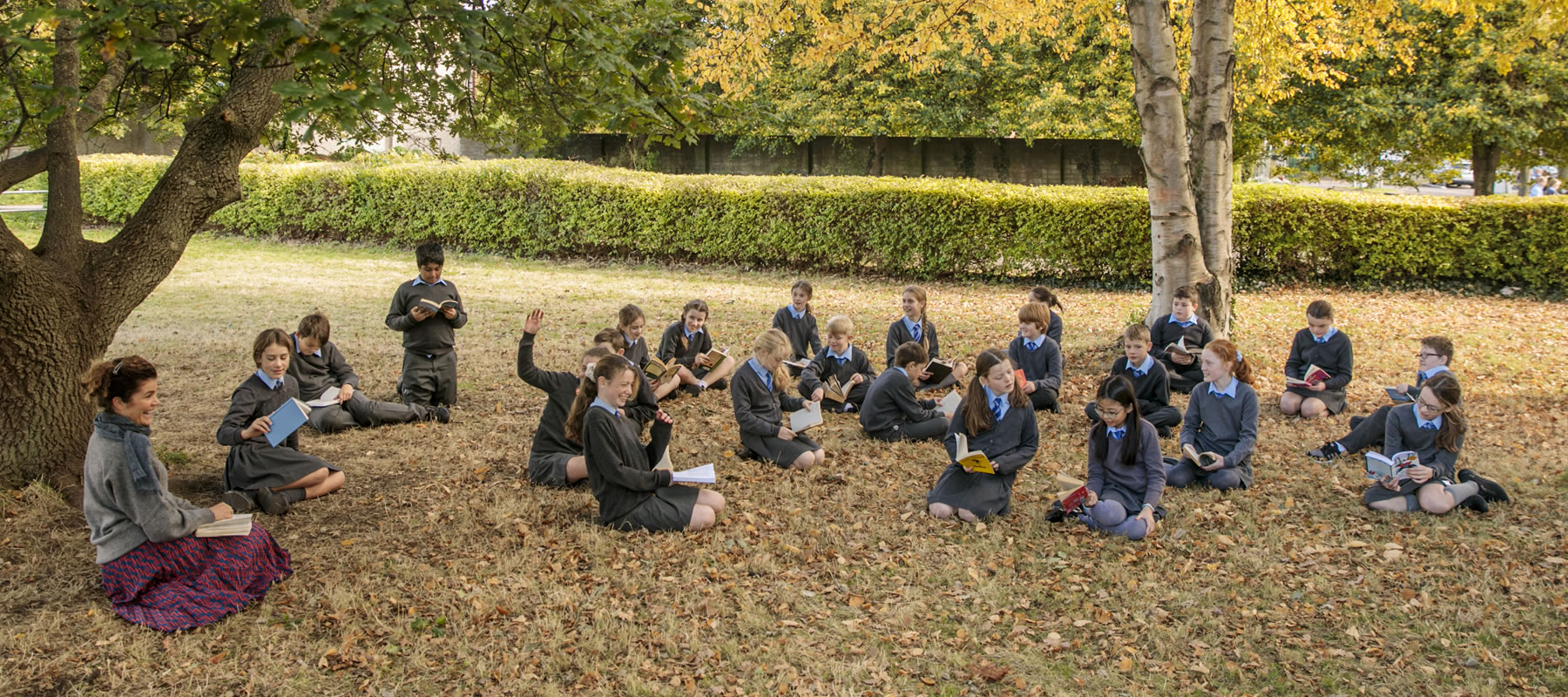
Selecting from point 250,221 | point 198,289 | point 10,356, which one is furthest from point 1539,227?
point 250,221

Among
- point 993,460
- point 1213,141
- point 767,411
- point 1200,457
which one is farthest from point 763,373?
point 1213,141

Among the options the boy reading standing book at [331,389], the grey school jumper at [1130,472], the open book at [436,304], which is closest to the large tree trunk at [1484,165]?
the grey school jumper at [1130,472]

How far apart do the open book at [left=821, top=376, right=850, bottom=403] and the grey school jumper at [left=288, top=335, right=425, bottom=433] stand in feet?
10.1

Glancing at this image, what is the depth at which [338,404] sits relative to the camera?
7664mm

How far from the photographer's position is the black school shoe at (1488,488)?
6.09 metres

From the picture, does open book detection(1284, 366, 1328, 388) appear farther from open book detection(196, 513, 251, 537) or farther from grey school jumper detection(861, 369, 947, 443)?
open book detection(196, 513, 251, 537)

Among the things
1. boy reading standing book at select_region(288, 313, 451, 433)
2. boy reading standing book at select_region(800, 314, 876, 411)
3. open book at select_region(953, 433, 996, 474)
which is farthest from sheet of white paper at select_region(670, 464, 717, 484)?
boy reading standing book at select_region(288, 313, 451, 433)

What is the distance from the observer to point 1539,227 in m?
14.5

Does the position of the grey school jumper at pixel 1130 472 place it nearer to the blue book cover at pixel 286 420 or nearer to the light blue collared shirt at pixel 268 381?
the blue book cover at pixel 286 420

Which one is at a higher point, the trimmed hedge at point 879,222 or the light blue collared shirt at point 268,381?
the trimmed hedge at point 879,222

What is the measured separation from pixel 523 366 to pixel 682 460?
1.34 meters

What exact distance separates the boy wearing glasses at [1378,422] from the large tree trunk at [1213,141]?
254cm

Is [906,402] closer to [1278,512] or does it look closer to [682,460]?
[682,460]

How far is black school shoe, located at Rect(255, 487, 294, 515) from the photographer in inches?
229
